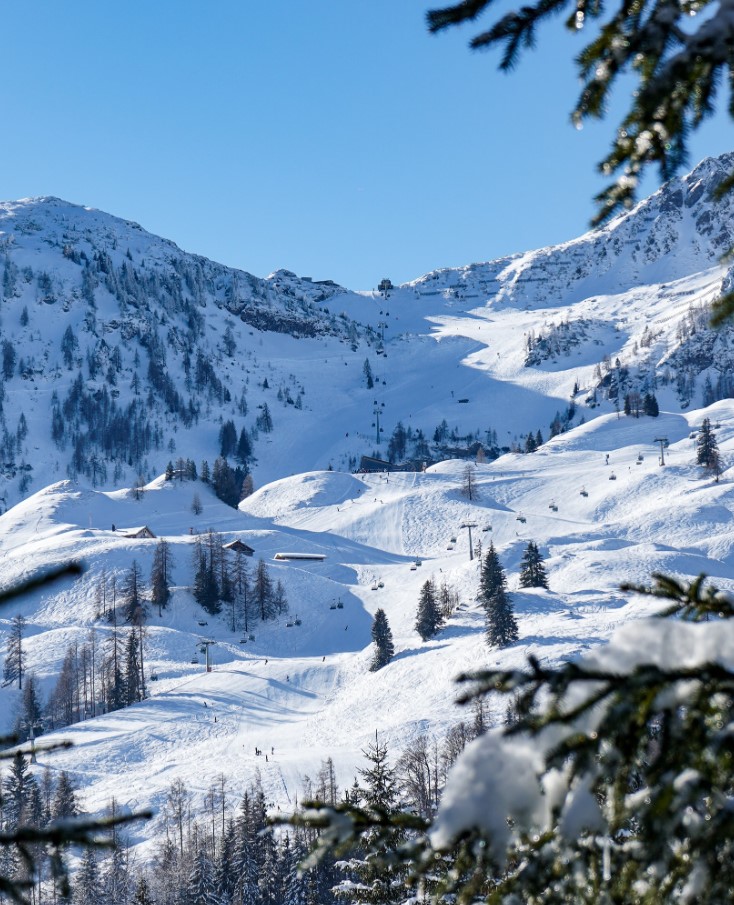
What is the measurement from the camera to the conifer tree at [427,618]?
206ft

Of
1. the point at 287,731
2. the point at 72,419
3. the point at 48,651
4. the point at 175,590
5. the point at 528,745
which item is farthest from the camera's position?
the point at 72,419

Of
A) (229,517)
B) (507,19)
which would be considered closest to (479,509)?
(229,517)

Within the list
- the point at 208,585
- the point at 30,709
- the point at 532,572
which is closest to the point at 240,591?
the point at 208,585

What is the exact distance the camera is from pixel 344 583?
8344 cm

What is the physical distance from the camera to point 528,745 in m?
2.36

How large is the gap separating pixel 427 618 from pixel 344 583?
70.6 ft

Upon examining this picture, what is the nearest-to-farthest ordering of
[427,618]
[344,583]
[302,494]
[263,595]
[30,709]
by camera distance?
1. [30,709]
2. [427,618]
3. [263,595]
4. [344,583]
5. [302,494]

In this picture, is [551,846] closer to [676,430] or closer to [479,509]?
[479,509]

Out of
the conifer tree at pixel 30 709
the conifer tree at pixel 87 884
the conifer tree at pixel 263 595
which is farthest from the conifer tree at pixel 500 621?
the conifer tree at pixel 30 709

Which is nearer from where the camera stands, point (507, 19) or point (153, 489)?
point (507, 19)

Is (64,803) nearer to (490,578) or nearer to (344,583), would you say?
(490,578)

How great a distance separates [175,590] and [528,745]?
8357cm

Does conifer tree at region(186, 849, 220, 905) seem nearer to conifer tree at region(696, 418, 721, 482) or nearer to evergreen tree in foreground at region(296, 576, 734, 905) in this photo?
evergreen tree in foreground at region(296, 576, 734, 905)

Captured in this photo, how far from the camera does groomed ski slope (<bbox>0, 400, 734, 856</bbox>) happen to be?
163 ft
